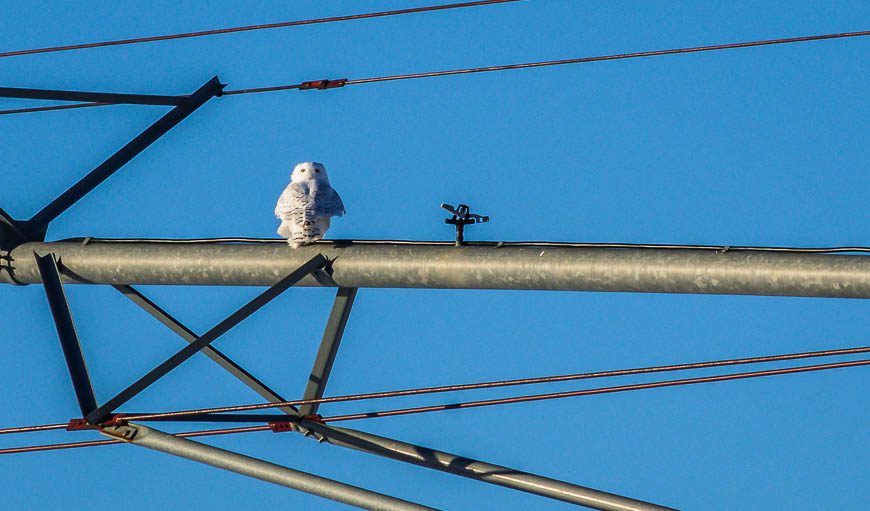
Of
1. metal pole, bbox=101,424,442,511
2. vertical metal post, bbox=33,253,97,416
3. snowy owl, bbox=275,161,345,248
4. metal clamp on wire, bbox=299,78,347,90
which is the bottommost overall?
metal pole, bbox=101,424,442,511

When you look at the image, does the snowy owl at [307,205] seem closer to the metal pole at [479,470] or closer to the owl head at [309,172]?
the owl head at [309,172]

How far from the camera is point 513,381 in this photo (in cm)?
867

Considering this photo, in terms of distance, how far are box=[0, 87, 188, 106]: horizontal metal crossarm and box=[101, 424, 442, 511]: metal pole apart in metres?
2.21

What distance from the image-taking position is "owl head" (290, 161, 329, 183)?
33.9 feet

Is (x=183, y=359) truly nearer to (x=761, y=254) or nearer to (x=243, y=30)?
(x=761, y=254)

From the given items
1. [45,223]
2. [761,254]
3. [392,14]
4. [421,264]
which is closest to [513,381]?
[421,264]

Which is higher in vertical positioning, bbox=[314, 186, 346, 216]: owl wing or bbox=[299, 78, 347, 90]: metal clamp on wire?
bbox=[299, 78, 347, 90]: metal clamp on wire

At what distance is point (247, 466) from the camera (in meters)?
9.29

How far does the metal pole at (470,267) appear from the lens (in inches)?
311

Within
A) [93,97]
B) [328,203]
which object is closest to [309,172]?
[328,203]

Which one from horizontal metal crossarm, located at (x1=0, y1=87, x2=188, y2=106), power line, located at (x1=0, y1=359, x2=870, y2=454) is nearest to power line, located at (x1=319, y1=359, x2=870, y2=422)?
power line, located at (x1=0, y1=359, x2=870, y2=454)

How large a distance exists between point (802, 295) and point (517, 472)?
2.36 meters

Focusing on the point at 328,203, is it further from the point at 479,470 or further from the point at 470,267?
the point at 479,470

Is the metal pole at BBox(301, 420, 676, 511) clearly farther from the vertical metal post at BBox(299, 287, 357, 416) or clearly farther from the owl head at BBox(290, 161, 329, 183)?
the owl head at BBox(290, 161, 329, 183)
